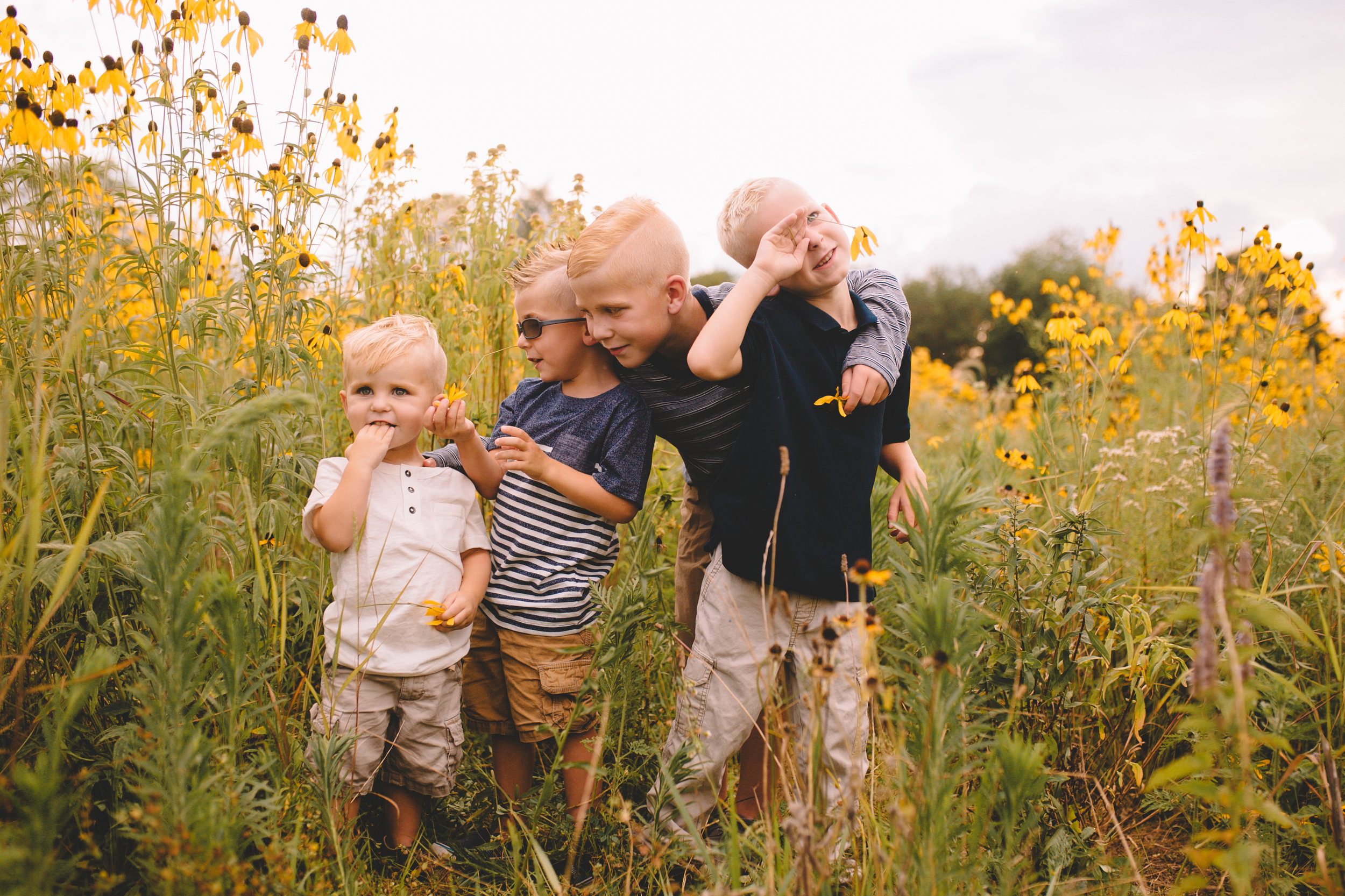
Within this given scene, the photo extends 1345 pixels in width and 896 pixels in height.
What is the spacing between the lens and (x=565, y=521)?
207 centimetres

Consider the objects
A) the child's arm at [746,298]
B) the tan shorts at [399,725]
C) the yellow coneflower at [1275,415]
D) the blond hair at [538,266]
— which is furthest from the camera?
the yellow coneflower at [1275,415]

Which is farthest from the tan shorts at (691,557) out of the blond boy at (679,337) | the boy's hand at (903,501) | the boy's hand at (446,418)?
the boy's hand at (446,418)

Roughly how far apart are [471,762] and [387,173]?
7.06 feet

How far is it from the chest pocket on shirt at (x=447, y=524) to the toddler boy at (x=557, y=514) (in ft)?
0.43

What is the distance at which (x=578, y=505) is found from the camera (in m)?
2.07

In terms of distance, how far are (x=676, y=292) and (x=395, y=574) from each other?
38.3 inches

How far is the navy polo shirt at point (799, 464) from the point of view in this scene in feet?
6.08

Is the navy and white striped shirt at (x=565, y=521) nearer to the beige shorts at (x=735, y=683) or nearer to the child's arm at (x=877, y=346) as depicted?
the beige shorts at (x=735, y=683)

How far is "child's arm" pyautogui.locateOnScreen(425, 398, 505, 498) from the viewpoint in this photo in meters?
1.92

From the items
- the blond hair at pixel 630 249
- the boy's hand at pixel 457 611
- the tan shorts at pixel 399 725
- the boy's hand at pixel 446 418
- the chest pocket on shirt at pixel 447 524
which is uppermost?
the blond hair at pixel 630 249

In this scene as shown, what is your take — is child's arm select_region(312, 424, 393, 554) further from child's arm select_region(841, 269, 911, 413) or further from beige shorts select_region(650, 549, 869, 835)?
child's arm select_region(841, 269, 911, 413)

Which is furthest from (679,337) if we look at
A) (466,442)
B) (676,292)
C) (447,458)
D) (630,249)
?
(447,458)

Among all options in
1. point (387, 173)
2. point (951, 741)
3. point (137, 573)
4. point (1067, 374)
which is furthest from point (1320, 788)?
point (387, 173)

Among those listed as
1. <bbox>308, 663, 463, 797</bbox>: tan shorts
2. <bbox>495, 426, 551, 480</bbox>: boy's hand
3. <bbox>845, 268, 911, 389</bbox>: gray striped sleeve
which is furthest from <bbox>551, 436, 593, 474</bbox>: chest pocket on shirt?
<bbox>845, 268, 911, 389</bbox>: gray striped sleeve
